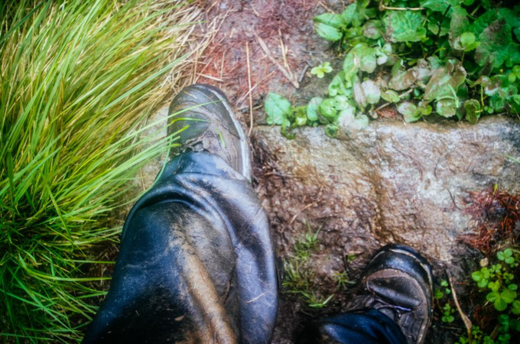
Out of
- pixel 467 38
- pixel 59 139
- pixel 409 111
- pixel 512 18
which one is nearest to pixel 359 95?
pixel 409 111

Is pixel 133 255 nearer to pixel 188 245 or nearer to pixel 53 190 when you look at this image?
pixel 188 245

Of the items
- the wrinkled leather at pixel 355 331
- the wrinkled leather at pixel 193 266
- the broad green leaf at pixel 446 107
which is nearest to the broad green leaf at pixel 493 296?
the wrinkled leather at pixel 355 331

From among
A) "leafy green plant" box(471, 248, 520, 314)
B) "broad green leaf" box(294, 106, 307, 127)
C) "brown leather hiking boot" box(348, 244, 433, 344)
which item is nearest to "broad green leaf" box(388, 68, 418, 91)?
"broad green leaf" box(294, 106, 307, 127)

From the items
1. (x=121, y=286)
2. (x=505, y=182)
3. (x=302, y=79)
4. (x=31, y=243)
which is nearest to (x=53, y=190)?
(x=31, y=243)

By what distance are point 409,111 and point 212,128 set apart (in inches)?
38.9

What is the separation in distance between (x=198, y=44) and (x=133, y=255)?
127 cm

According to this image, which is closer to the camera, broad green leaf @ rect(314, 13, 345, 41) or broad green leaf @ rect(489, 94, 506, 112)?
broad green leaf @ rect(489, 94, 506, 112)

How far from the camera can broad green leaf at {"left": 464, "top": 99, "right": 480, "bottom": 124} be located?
1506mm

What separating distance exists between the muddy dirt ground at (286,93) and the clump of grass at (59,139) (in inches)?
14.7

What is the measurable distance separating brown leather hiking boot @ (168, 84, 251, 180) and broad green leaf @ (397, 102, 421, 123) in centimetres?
80

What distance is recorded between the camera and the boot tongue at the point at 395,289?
61.6 inches

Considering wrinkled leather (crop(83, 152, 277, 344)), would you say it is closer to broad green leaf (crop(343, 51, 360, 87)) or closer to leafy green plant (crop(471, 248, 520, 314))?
broad green leaf (crop(343, 51, 360, 87))

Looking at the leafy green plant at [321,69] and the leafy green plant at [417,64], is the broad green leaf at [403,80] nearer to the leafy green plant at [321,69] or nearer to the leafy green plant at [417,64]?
the leafy green plant at [417,64]

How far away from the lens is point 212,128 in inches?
67.6
